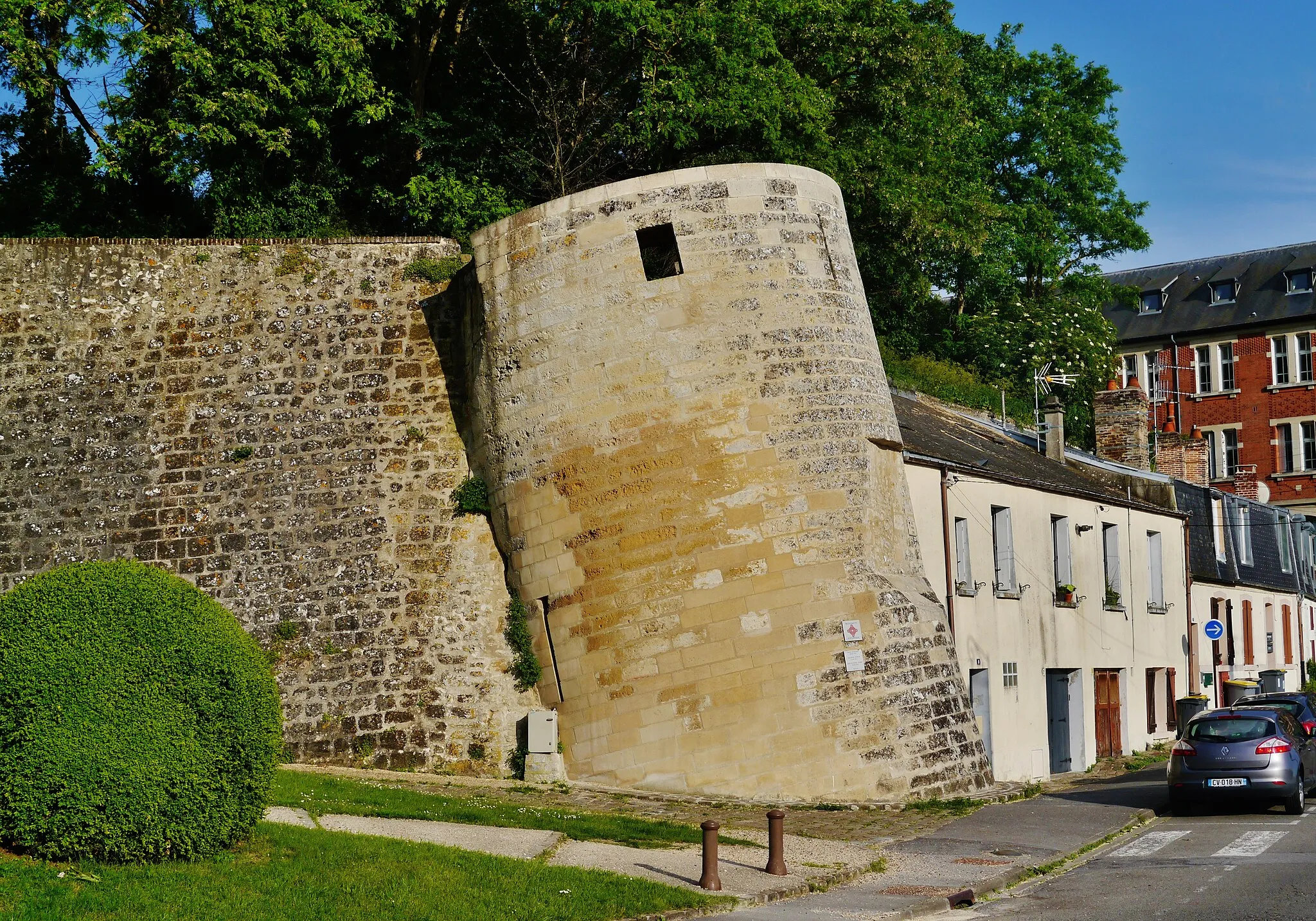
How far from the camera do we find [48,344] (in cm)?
1964

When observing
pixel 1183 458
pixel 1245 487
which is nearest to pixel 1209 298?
pixel 1245 487

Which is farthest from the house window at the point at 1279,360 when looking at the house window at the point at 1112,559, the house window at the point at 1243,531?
the house window at the point at 1112,559

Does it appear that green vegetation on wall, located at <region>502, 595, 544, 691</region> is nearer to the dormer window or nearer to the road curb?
the road curb

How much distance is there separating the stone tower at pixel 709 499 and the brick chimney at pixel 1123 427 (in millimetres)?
18108

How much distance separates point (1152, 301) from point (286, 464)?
52.6m

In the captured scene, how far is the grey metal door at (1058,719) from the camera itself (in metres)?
25.3

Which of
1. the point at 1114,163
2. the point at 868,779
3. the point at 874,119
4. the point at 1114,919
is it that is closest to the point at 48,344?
the point at 868,779

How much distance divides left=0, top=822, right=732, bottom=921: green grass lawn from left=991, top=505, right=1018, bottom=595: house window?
45.8ft

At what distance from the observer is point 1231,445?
60312 millimetres

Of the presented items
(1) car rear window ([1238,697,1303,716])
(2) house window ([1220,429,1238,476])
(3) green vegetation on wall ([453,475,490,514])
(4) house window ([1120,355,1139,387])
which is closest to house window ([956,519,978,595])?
(1) car rear window ([1238,697,1303,716])

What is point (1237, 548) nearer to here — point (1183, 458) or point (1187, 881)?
point (1183, 458)

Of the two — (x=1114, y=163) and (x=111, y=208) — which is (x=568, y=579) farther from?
(x=1114, y=163)

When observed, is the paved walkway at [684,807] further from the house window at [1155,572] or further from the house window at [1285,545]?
the house window at [1285,545]

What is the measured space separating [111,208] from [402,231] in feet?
16.8
